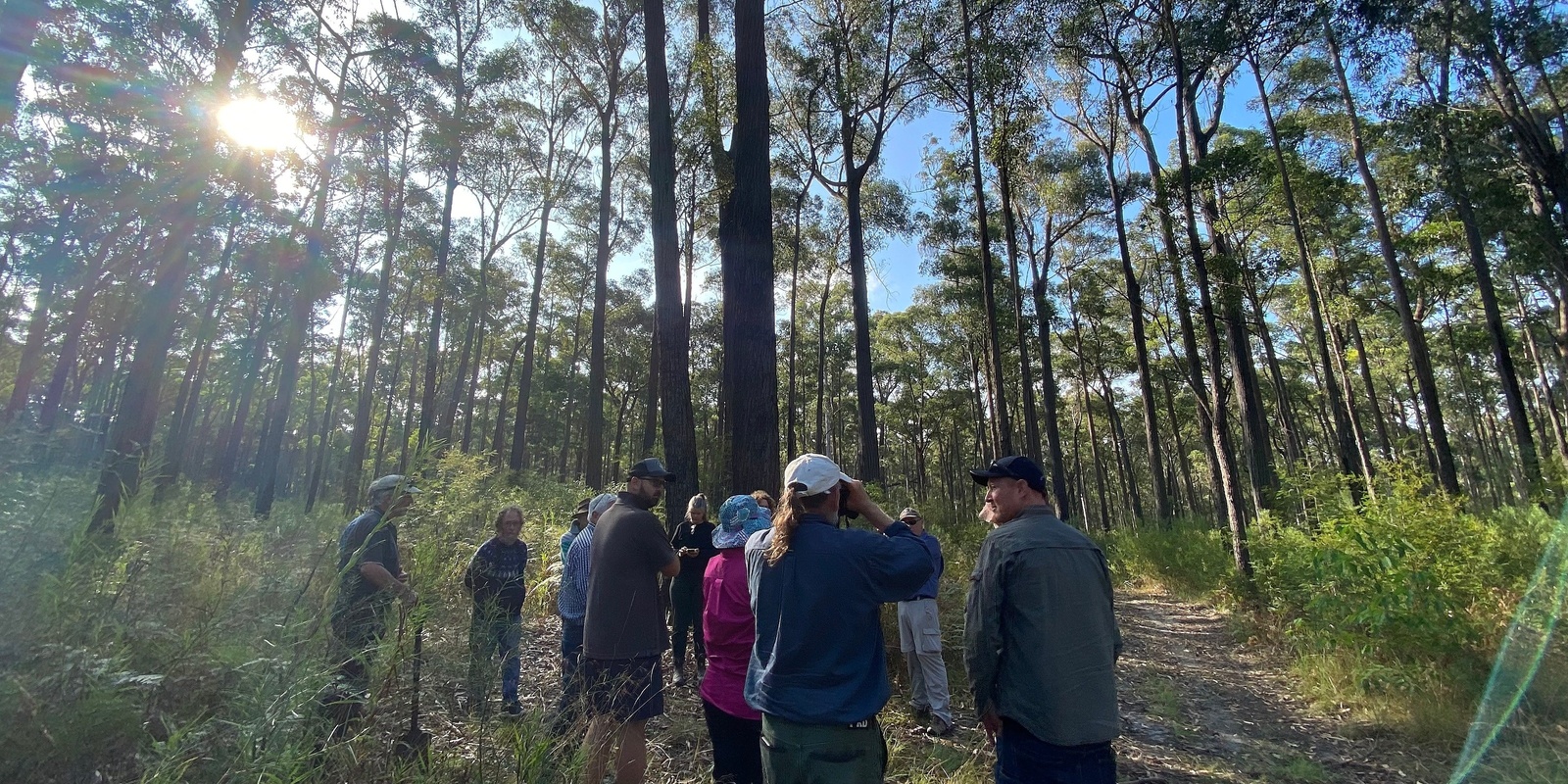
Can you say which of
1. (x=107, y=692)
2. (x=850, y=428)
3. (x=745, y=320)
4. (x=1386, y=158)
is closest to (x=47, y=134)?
(x=745, y=320)

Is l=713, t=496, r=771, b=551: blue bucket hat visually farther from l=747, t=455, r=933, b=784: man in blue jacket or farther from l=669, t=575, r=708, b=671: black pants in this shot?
l=669, t=575, r=708, b=671: black pants

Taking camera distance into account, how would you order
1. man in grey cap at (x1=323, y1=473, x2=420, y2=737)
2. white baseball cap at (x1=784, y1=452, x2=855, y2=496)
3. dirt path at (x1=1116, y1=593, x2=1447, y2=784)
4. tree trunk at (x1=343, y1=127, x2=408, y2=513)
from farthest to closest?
tree trunk at (x1=343, y1=127, x2=408, y2=513) → dirt path at (x1=1116, y1=593, x2=1447, y2=784) → man in grey cap at (x1=323, y1=473, x2=420, y2=737) → white baseball cap at (x1=784, y1=452, x2=855, y2=496)

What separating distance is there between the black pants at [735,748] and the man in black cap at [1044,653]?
1030 millimetres

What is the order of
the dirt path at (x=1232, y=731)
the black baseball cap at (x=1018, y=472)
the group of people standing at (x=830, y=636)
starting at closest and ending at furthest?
the group of people standing at (x=830, y=636) → the black baseball cap at (x=1018, y=472) → the dirt path at (x=1232, y=731)

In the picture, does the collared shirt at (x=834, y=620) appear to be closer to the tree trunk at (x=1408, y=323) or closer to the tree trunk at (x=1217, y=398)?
the tree trunk at (x=1217, y=398)

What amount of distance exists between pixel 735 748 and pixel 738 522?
99 centimetres

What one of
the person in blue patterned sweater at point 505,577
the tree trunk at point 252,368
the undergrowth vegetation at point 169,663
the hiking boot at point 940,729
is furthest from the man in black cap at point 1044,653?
the tree trunk at point 252,368

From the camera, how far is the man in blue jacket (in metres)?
1.94

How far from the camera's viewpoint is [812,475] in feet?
7.00

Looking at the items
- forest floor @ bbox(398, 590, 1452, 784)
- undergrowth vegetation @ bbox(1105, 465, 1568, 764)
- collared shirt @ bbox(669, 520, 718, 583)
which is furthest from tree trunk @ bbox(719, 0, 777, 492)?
undergrowth vegetation @ bbox(1105, 465, 1568, 764)

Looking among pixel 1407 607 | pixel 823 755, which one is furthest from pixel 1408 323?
pixel 823 755

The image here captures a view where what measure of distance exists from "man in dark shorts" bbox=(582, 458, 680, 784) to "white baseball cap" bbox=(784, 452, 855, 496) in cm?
113

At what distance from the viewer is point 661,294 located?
7.36m

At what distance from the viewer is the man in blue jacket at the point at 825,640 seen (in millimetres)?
1941
